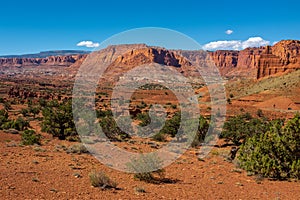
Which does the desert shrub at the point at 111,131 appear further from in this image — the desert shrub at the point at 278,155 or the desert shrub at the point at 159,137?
the desert shrub at the point at 278,155

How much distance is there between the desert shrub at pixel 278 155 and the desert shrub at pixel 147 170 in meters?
4.20

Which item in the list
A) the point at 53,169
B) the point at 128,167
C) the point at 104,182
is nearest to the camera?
the point at 104,182

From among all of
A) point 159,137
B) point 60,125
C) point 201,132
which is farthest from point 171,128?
point 60,125

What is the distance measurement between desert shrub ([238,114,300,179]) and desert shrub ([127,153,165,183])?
13.8 feet

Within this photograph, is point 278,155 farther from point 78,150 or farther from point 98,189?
point 78,150

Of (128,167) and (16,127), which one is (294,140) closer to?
(128,167)

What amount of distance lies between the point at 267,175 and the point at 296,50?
152300 mm

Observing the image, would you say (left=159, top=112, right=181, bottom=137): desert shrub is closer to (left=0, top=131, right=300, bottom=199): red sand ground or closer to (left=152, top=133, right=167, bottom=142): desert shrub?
(left=152, top=133, right=167, bottom=142): desert shrub

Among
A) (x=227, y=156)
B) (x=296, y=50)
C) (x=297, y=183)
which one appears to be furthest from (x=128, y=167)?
(x=296, y=50)

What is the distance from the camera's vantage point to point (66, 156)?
1485 centimetres

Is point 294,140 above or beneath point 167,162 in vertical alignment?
above

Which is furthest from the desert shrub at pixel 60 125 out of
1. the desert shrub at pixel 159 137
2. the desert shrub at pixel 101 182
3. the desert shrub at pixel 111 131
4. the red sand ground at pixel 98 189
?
the desert shrub at pixel 101 182

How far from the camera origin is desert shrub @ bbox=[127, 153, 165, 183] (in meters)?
11.5

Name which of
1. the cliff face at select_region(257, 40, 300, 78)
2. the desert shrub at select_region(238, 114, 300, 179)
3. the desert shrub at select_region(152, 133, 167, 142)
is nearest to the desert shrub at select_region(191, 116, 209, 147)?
the desert shrub at select_region(152, 133, 167, 142)
